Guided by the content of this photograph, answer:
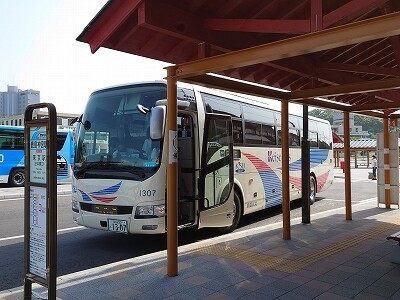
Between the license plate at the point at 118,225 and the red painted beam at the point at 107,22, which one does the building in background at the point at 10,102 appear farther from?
the red painted beam at the point at 107,22

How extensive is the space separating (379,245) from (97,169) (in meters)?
5.01

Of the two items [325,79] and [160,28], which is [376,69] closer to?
[325,79]

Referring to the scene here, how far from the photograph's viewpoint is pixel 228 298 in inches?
168

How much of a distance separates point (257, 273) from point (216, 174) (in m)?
2.76

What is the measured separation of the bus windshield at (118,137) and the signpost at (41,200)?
2500 millimetres

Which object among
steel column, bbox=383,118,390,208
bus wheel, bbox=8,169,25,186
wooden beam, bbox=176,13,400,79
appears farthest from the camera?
bus wheel, bbox=8,169,25,186

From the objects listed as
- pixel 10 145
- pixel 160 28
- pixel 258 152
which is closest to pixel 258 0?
pixel 160 28

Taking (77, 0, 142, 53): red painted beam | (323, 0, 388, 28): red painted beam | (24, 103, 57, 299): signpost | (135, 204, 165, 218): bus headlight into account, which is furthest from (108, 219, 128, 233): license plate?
(323, 0, 388, 28): red painted beam

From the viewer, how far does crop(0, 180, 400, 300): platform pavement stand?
4.41 metres

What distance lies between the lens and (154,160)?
21.1ft

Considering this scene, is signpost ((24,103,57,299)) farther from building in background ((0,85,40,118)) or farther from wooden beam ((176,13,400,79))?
building in background ((0,85,40,118))

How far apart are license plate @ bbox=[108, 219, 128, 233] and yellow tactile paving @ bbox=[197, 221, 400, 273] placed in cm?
129

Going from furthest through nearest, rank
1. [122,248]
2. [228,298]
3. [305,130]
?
1. [305,130]
2. [122,248]
3. [228,298]

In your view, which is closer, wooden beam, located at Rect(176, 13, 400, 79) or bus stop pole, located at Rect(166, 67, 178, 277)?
wooden beam, located at Rect(176, 13, 400, 79)
